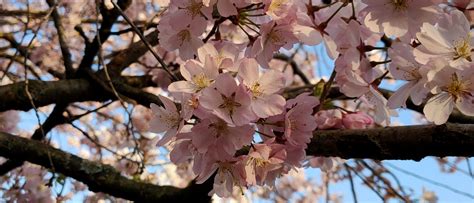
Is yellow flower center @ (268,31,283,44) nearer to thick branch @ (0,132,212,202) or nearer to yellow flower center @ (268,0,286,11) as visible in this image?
yellow flower center @ (268,0,286,11)

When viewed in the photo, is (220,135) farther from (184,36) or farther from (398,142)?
(398,142)

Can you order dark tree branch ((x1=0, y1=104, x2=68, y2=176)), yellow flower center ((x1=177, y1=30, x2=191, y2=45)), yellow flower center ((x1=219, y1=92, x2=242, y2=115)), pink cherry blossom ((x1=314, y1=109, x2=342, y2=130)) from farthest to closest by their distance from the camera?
dark tree branch ((x1=0, y1=104, x2=68, y2=176))
pink cherry blossom ((x1=314, y1=109, x2=342, y2=130))
yellow flower center ((x1=177, y1=30, x2=191, y2=45))
yellow flower center ((x1=219, y1=92, x2=242, y2=115))

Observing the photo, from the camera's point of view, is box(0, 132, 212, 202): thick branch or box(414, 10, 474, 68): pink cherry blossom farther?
box(0, 132, 212, 202): thick branch

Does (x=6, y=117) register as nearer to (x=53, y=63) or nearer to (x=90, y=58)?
(x=53, y=63)

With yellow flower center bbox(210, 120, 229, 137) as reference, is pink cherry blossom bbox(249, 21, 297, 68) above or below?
above

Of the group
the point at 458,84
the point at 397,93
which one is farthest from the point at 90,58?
the point at 458,84

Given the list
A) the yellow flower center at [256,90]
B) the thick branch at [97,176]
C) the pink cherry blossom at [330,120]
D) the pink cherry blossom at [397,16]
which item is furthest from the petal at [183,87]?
the thick branch at [97,176]

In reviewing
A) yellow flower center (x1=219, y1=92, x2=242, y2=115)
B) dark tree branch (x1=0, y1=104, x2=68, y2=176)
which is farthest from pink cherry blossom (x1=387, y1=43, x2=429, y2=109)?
dark tree branch (x1=0, y1=104, x2=68, y2=176)
